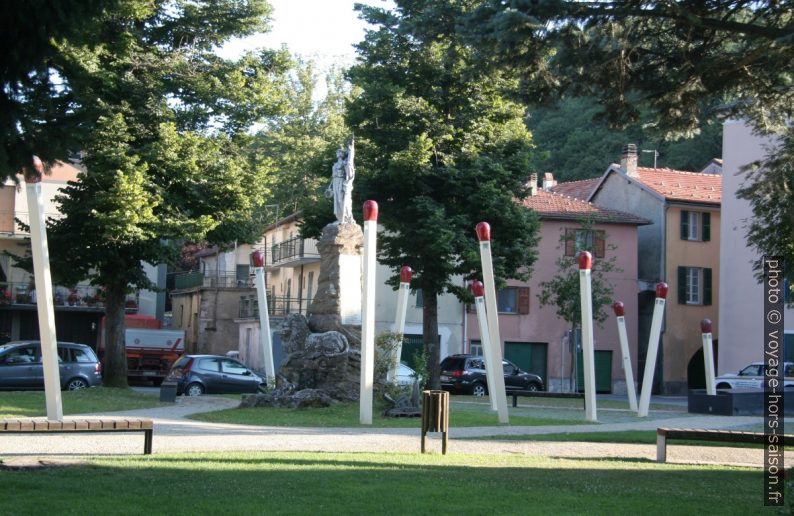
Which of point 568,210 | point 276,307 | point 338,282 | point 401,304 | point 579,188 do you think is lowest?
point 401,304

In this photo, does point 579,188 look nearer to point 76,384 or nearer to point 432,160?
point 432,160

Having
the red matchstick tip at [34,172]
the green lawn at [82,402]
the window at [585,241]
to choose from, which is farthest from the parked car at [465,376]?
the red matchstick tip at [34,172]

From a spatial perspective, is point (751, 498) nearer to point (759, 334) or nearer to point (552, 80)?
point (552, 80)

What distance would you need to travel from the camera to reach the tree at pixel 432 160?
31484 mm

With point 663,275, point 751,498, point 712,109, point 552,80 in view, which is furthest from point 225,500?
point 663,275

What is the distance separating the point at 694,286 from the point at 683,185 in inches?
207

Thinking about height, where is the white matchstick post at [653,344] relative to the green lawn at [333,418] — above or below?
above

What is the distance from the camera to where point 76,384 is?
29219 millimetres

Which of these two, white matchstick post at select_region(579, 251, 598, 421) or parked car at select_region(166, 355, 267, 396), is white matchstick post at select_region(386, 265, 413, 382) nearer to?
white matchstick post at select_region(579, 251, 598, 421)

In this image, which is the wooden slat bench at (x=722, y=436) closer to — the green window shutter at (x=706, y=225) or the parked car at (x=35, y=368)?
the parked car at (x=35, y=368)

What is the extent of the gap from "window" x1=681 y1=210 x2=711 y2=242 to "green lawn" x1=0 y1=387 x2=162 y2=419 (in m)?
29.9

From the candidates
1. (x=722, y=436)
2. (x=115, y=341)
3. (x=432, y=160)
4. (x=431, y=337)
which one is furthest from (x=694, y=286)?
(x=722, y=436)

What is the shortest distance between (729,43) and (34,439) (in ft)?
34.7

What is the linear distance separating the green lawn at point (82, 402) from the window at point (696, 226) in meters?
29.9
